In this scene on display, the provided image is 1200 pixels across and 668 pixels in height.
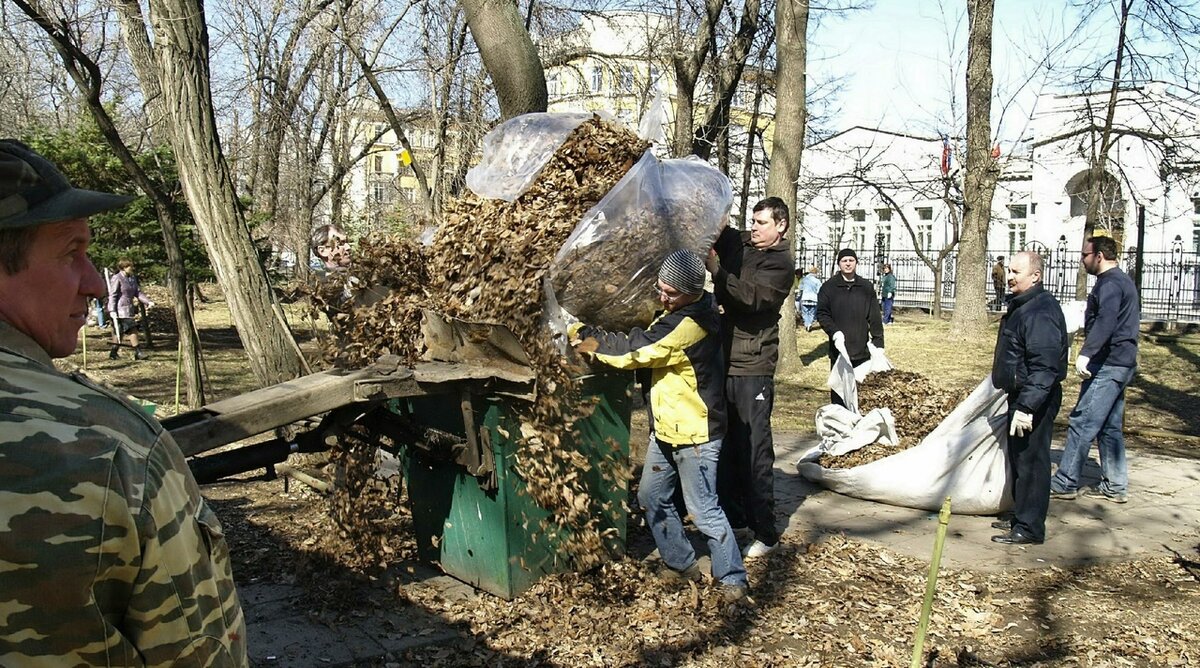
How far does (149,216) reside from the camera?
17.9 metres

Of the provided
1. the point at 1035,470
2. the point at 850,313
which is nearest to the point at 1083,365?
the point at 1035,470

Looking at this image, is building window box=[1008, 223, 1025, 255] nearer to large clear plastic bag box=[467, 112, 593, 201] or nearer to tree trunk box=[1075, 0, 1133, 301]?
tree trunk box=[1075, 0, 1133, 301]

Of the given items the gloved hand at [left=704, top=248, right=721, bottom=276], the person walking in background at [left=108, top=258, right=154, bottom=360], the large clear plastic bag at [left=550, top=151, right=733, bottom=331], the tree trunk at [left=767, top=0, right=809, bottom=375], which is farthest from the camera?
the person walking in background at [left=108, top=258, right=154, bottom=360]

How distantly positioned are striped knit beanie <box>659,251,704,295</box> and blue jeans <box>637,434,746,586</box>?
776 mm

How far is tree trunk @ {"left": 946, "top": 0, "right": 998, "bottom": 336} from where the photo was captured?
18219 mm

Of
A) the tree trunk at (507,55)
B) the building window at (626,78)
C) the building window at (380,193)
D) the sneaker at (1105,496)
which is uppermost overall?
the building window at (626,78)

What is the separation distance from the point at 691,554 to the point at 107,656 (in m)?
3.80

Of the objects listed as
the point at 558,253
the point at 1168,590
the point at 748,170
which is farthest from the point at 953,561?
the point at 748,170

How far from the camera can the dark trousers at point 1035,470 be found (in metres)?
5.82

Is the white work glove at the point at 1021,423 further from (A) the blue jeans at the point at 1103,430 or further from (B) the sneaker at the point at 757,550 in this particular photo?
(B) the sneaker at the point at 757,550

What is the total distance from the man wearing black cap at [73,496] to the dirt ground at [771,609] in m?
2.73

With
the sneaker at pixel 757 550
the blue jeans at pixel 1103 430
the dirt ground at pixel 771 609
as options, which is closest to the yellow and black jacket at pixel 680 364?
the dirt ground at pixel 771 609

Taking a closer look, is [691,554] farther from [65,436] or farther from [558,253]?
[65,436]

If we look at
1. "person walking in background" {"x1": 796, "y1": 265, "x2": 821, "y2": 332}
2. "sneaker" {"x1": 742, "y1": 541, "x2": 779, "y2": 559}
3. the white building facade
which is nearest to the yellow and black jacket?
"sneaker" {"x1": 742, "y1": 541, "x2": 779, "y2": 559}
